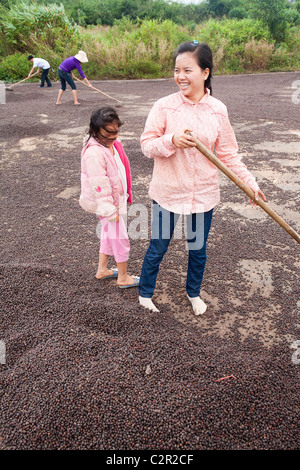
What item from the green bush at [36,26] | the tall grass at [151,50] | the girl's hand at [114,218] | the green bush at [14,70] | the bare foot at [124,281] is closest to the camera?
the girl's hand at [114,218]

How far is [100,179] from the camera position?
2.21 m

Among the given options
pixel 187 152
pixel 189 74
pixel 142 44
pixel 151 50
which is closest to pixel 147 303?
pixel 187 152

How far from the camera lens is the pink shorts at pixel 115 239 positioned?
2.48m

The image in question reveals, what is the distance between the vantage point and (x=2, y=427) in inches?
63.8

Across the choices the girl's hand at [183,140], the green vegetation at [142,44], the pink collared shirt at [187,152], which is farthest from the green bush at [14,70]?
the girl's hand at [183,140]

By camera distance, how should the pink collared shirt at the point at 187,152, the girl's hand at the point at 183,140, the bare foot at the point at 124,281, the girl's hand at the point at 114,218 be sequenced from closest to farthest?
the girl's hand at the point at 183,140
the pink collared shirt at the point at 187,152
the girl's hand at the point at 114,218
the bare foot at the point at 124,281

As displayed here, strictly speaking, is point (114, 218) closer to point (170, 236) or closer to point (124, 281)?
point (170, 236)

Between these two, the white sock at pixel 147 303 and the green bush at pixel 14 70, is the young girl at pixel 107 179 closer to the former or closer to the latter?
the white sock at pixel 147 303

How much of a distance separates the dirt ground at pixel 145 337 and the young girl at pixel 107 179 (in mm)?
445

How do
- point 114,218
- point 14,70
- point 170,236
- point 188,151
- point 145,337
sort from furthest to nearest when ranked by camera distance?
point 14,70
point 114,218
point 170,236
point 145,337
point 188,151

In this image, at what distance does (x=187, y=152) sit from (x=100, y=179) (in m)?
0.61

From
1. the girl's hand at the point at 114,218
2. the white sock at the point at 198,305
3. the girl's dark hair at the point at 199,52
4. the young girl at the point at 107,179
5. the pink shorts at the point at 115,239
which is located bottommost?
the white sock at the point at 198,305

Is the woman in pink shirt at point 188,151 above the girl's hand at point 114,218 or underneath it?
above

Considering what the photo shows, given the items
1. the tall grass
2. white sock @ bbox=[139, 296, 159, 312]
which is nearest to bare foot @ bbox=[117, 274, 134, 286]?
white sock @ bbox=[139, 296, 159, 312]
